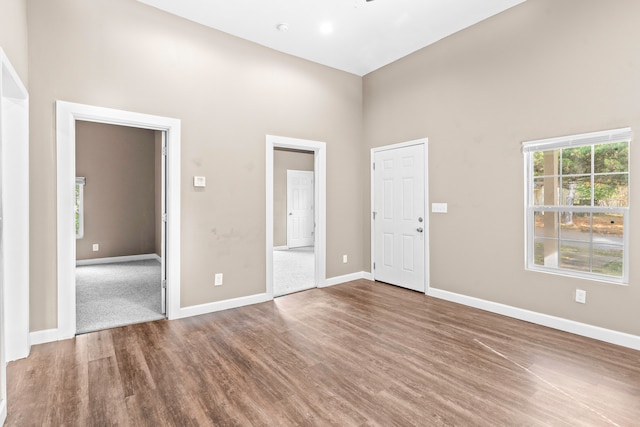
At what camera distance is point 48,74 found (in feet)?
9.59

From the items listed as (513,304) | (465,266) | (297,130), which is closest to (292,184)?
(297,130)

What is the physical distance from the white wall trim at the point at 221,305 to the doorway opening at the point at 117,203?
2.24 meters

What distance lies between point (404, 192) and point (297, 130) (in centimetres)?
179

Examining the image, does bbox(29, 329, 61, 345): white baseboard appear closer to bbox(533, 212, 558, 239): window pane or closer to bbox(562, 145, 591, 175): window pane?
bbox(533, 212, 558, 239): window pane

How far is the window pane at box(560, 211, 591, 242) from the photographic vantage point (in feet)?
10.1

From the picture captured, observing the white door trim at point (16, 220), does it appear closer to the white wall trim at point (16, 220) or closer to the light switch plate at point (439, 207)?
the white wall trim at point (16, 220)

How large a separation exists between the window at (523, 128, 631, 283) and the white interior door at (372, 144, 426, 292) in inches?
53.2

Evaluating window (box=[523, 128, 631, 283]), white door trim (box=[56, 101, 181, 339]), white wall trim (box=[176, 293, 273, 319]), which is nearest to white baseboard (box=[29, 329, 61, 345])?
white door trim (box=[56, 101, 181, 339])

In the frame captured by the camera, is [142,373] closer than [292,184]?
Yes

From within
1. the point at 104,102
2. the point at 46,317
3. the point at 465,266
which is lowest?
the point at 46,317

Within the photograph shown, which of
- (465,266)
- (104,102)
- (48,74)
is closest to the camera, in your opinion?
(48,74)

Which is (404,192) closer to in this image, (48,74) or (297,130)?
(297,130)

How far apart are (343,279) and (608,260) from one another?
3201mm

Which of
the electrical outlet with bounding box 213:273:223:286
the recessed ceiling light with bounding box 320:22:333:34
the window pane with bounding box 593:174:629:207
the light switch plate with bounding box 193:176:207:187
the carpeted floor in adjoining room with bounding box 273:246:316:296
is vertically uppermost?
the recessed ceiling light with bounding box 320:22:333:34
